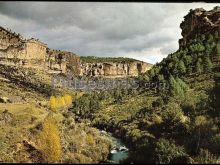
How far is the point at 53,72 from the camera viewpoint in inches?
7092

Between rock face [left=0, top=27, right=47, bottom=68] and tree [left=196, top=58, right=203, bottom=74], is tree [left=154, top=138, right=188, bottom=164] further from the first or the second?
rock face [left=0, top=27, right=47, bottom=68]

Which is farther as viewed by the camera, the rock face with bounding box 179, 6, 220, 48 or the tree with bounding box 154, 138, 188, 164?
the rock face with bounding box 179, 6, 220, 48

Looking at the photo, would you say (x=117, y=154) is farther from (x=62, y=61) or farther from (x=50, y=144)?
(x=62, y=61)

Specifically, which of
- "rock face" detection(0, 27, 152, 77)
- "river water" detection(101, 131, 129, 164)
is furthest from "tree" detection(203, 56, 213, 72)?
"rock face" detection(0, 27, 152, 77)

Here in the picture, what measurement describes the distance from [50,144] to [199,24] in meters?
79.9

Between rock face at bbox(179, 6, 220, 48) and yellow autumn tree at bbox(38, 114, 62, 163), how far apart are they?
60564mm

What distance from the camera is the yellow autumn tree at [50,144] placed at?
27984 millimetres

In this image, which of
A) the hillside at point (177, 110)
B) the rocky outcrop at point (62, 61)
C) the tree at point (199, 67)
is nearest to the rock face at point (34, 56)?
the rocky outcrop at point (62, 61)

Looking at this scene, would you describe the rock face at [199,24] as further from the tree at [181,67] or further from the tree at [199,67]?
the tree at [199,67]

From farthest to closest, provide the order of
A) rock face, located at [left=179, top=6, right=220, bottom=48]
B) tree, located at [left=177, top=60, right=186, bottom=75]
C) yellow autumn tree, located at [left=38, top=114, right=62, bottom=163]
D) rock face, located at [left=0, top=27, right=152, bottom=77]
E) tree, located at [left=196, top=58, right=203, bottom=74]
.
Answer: rock face, located at [left=0, top=27, right=152, bottom=77]
rock face, located at [left=179, top=6, right=220, bottom=48]
tree, located at [left=177, top=60, right=186, bottom=75]
tree, located at [left=196, top=58, right=203, bottom=74]
yellow autumn tree, located at [left=38, top=114, right=62, bottom=163]

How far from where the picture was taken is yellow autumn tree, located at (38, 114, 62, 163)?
2798 cm

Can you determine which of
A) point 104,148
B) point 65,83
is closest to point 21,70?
point 65,83

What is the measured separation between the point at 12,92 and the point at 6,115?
57633mm

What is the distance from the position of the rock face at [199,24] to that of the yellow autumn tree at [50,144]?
60.6 meters
